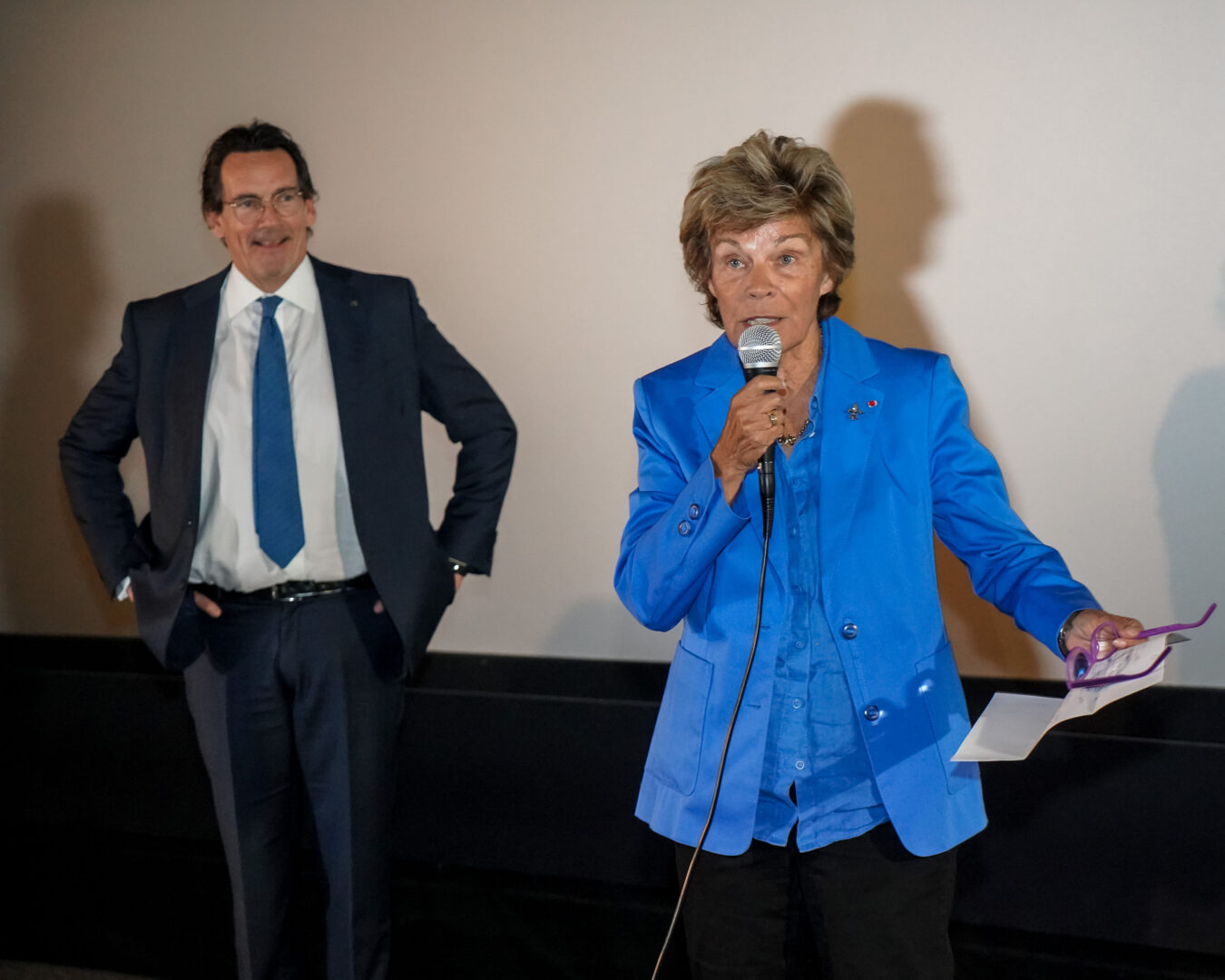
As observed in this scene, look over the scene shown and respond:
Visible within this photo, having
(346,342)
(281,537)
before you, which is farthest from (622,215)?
(281,537)

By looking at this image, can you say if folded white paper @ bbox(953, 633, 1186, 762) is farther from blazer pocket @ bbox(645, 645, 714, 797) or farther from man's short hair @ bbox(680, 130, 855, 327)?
man's short hair @ bbox(680, 130, 855, 327)

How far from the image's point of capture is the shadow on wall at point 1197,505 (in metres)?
2.90

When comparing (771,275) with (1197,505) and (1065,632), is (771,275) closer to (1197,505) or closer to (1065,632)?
(1065,632)

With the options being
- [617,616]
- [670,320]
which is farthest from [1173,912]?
[670,320]

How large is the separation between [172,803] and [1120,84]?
11.1ft

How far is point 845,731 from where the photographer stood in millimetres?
1566

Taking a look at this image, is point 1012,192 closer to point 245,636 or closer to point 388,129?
point 388,129

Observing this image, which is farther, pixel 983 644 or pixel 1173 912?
pixel 983 644

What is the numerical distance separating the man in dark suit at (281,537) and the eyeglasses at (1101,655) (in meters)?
1.46

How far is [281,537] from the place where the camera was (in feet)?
7.92

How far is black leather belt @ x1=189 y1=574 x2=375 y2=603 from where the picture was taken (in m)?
2.46

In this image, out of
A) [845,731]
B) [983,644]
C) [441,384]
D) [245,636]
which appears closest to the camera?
[845,731]

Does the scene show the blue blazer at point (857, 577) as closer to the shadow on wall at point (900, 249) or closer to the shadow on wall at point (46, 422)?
the shadow on wall at point (900, 249)

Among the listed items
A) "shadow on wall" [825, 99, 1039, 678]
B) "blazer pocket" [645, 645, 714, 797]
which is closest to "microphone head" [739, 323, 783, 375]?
"blazer pocket" [645, 645, 714, 797]
